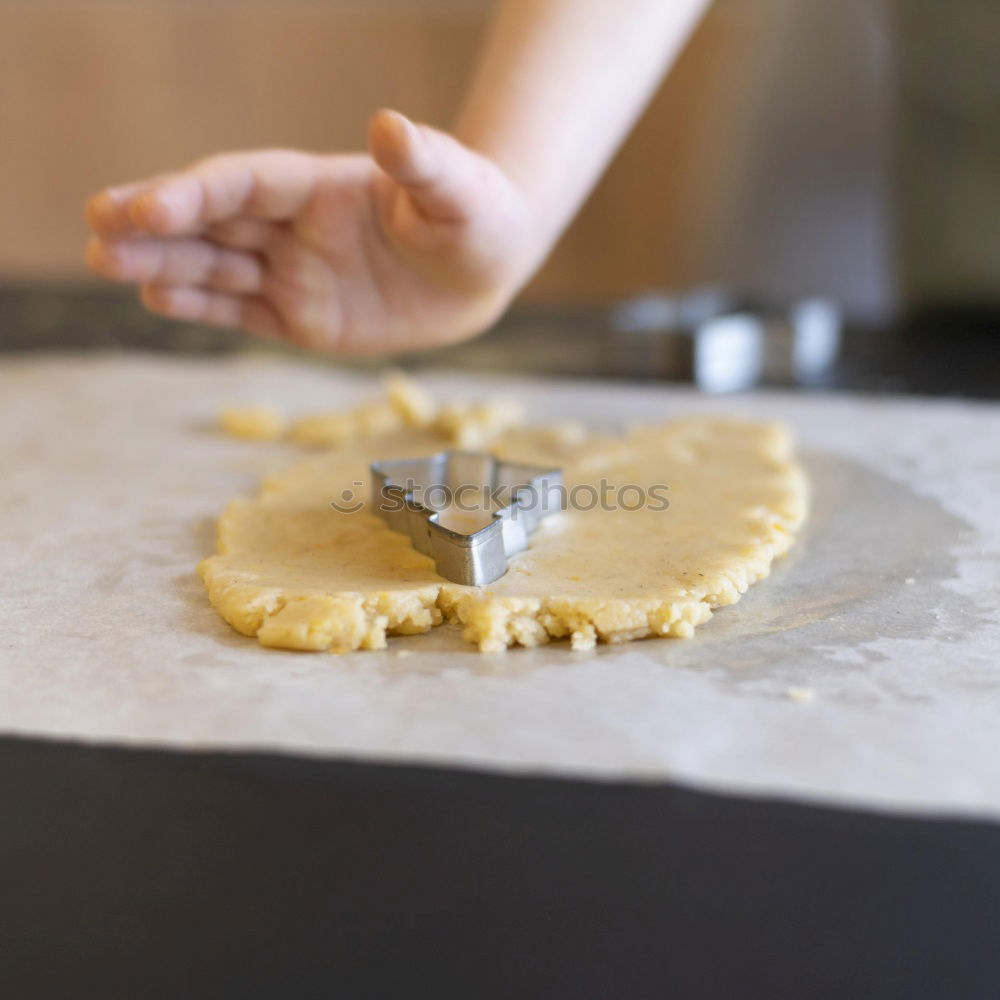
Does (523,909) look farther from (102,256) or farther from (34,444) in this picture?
(34,444)

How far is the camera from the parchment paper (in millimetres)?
634

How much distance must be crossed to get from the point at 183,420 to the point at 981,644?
97cm

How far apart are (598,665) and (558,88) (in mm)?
675

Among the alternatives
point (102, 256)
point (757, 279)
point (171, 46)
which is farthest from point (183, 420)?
point (171, 46)

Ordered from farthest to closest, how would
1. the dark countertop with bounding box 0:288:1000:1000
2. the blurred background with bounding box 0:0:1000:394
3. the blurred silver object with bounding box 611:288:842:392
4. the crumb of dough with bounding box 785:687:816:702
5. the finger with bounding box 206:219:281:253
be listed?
the blurred background with bounding box 0:0:1000:394 → the blurred silver object with bounding box 611:288:842:392 → the finger with bounding box 206:219:281:253 → the crumb of dough with bounding box 785:687:816:702 → the dark countertop with bounding box 0:288:1000:1000

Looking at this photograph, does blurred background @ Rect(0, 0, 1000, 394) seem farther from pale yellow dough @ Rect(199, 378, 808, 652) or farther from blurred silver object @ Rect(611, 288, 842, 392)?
pale yellow dough @ Rect(199, 378, 808, 652)

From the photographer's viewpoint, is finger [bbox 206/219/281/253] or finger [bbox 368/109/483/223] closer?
finger [bbox 368/109/483/223]

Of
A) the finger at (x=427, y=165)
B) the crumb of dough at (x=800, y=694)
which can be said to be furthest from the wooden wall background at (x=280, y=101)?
the crumb of dough at (x=800, y=694)

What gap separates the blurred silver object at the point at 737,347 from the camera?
165 centimetres

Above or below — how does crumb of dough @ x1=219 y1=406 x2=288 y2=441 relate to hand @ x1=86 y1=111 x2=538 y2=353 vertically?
below

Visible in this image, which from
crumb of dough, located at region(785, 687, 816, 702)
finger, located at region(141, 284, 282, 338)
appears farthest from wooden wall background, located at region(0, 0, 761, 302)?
crumb of dough, located at region(785, 687, 816, 702)

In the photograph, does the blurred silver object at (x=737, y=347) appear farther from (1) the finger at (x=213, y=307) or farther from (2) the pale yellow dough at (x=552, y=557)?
(1) the finger at (x=213, y=307)

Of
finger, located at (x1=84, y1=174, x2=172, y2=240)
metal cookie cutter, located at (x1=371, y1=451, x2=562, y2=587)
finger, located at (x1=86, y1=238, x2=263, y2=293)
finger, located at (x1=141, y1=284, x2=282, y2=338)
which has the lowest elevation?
metal cookie cutter, located at (x1=371, y1=451, x2=562, y2=587)

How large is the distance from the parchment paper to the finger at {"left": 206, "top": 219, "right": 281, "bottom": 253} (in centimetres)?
23
